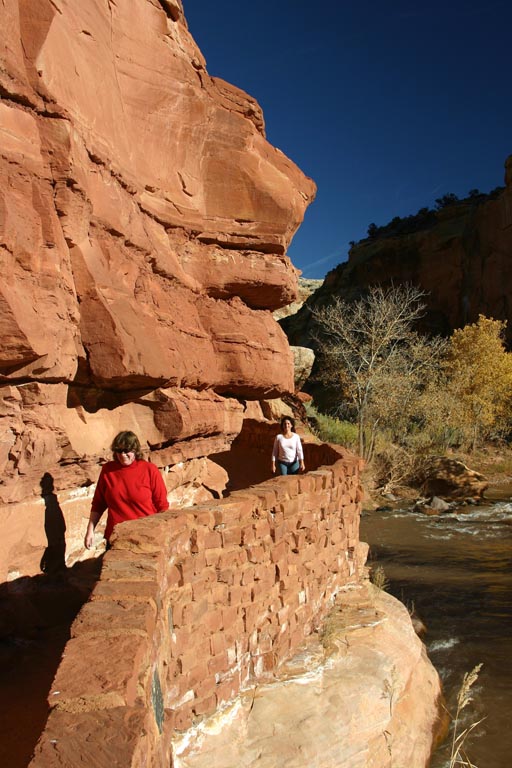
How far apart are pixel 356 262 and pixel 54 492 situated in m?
46.5

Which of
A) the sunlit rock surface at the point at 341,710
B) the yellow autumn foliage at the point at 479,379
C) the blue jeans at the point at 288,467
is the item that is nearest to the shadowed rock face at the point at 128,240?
the blue jeans at the point at 288,467

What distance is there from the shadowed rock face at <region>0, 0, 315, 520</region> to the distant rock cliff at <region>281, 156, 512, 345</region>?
31.0 metres

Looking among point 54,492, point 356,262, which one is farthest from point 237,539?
point 356,262

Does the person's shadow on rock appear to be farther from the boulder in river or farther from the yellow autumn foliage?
the yellow autumn foliage

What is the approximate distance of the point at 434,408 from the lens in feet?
83.0

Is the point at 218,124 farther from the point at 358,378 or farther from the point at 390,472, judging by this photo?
the point at 390,472

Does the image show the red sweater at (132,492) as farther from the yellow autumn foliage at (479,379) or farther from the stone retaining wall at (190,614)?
the yellow autumn foliage at (479,379)

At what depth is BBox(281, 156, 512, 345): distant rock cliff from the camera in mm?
41500

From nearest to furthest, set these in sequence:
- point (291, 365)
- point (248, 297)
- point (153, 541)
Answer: point (153, 541) < point (248, 297) < point (291, 365)

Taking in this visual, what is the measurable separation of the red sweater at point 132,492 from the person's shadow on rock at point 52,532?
1.82 metres

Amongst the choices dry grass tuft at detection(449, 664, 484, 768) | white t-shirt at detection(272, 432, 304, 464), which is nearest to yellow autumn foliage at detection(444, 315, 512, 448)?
white t-shirt at detection(272, 432, 304, 464)

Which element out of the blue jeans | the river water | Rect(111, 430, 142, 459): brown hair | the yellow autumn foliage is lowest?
the river water

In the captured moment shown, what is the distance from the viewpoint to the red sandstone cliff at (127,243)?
6199mm

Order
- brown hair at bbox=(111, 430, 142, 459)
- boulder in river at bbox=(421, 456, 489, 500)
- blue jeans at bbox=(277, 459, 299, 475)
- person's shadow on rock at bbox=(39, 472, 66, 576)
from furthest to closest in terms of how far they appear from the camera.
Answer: boulder in river at bbox=(421, 456, 489, 500), blue jeans at bbox=(277, 459, 299, 475), person's shadow on rock at bbox=(39, 472, 66, 576), brown hair at bbox=(111, 430, 142, 459)
